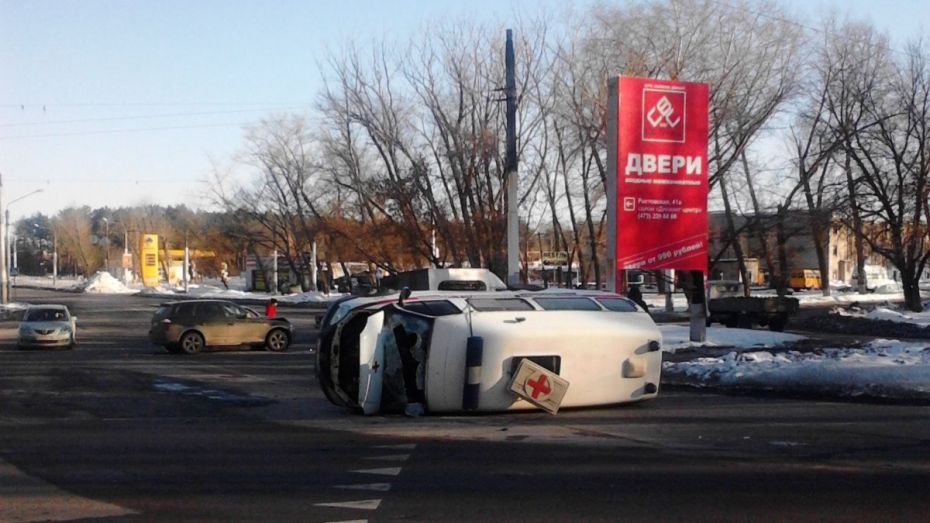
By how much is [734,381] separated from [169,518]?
1193cm

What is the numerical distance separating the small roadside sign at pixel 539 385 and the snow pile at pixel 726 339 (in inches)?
434

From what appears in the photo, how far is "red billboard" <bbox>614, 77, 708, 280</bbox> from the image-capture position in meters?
24.0

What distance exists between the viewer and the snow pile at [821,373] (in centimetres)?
1616

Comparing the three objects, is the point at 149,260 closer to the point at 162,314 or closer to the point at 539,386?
the point at 162,314

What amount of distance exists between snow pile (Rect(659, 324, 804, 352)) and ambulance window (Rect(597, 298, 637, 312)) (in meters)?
9.44

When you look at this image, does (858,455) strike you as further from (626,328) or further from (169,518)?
(169,518)

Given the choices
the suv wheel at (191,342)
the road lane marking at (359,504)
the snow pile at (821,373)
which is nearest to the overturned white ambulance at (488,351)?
the snow pile at (821,373)

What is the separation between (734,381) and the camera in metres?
17.8

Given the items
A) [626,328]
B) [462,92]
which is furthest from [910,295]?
[626,328]

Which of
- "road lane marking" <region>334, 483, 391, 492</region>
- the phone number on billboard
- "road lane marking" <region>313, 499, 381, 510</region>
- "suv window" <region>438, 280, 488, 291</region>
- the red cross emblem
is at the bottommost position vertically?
"road lane marking" <region>334, 483, 391, 492</region>

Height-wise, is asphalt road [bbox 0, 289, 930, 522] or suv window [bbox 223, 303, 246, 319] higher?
suv window [bbox 223, 303, 246, 319]

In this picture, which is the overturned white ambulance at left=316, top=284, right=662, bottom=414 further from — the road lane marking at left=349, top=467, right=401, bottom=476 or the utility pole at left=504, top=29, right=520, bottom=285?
the utility pole at left=504, top=29, right=520, bottom=285

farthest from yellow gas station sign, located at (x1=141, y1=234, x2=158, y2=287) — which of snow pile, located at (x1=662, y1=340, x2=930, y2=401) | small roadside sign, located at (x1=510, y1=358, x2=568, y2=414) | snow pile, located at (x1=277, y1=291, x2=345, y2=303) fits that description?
small roadside sign, located at (x1=510, y1=358, x2=568, y2=414)

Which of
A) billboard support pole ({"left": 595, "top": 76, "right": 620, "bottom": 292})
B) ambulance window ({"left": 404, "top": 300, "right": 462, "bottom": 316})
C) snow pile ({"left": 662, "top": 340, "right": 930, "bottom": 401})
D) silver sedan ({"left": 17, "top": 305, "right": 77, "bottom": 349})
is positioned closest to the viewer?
ambulance window ({"left": 404, "top": 300, "right": 462, "bottom": 316})
